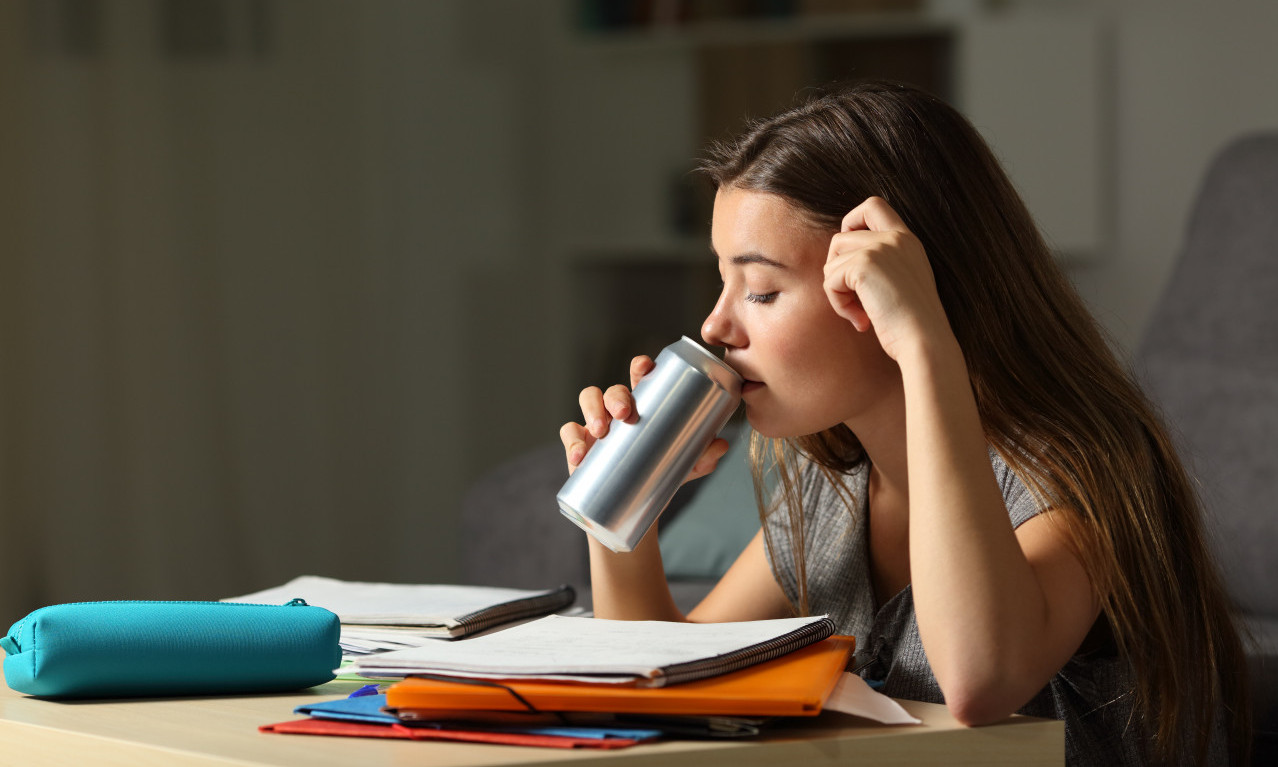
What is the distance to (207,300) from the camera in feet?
8.32

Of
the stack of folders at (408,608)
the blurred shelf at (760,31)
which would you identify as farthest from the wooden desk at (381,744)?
the blurred shelf at (760,31)

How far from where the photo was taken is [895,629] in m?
0.99

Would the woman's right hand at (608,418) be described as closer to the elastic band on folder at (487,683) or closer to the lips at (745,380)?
the lips at (745,380)

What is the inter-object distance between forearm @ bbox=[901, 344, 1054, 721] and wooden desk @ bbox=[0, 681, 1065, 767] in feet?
0.09

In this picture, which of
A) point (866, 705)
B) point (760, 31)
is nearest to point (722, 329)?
point (866, 705)

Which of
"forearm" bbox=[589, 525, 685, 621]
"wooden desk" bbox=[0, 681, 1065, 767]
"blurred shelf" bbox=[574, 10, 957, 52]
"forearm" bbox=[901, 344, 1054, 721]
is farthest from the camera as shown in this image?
"blurred shelf" bbox=[574, 10, 957, 52]

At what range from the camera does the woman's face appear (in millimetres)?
891

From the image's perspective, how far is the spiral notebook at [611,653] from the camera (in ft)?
2.18

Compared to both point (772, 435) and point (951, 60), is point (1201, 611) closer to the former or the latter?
point (772, 435)

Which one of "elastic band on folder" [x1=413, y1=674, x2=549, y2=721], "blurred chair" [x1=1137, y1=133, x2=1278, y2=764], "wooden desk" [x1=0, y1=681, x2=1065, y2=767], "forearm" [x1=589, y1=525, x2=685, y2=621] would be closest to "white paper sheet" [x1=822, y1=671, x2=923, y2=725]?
"wooden desk" [x1=0, y1=681, x2=1065, y2=767]

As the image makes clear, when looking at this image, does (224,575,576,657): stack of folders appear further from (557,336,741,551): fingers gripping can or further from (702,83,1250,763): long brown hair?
(702,83,1250,763): long brown hair

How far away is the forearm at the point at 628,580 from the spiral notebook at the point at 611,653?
10.5 inches

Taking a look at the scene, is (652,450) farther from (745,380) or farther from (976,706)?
(976,706)

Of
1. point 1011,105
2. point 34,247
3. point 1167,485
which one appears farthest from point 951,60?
point 1167,485
